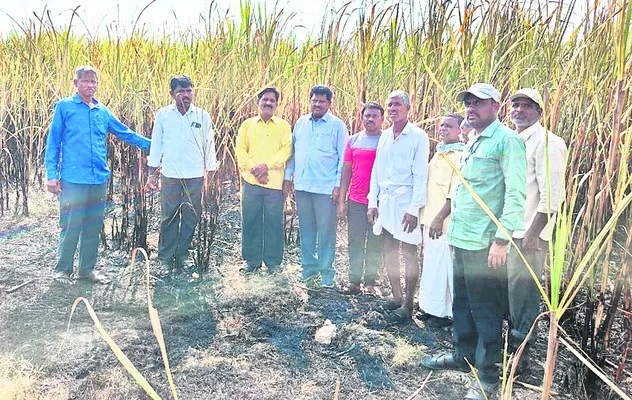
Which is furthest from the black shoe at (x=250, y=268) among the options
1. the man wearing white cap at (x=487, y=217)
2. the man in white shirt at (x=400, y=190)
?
the man wearing white cap at (x=487, y=217)

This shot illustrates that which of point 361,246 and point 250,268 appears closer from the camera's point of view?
point 361,246

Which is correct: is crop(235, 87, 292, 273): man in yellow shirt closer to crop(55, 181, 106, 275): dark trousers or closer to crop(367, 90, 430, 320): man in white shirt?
crop(367, 90, 430, 320): man in white shirt

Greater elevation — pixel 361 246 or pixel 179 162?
pixel 179 162

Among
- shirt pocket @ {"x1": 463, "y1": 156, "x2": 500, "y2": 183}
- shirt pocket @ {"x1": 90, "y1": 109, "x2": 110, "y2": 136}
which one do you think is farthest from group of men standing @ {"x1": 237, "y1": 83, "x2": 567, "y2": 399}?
shirt pocket @ {"x1": 90, "y1": 109, "x2": 110, "y2": 136}

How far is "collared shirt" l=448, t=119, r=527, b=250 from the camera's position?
5.82 feet

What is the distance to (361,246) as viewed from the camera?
3084 millimetres

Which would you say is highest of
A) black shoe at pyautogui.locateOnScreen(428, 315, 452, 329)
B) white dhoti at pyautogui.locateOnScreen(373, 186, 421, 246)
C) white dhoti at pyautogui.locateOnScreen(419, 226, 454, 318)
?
white dhoti at pyautogui.locateOnScreen(373, 186, 421, 246)

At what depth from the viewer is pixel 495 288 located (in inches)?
74.8

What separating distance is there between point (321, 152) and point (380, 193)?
57 centimetres

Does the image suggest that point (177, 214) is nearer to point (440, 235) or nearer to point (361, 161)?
point (361, 161)

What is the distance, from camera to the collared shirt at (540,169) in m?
2.05

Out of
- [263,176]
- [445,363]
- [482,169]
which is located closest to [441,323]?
[445,363]

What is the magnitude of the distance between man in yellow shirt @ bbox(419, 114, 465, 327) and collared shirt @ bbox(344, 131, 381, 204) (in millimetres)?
430

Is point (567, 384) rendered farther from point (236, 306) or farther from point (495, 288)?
point (236, 306)
